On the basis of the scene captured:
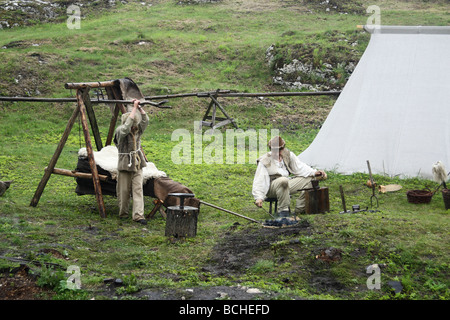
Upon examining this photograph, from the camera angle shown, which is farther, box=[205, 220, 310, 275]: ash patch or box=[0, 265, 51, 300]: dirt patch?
box=[205, 220, 310, 275]: ash patch

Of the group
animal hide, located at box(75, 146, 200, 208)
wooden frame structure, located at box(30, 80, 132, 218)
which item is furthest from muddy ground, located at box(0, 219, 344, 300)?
wooden frame structure, located at box(30, 80, 132, 218)

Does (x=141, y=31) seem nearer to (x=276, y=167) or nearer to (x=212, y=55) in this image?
(x=212, y=55)

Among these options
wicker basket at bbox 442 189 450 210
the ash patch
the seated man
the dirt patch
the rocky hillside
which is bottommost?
the ash patch

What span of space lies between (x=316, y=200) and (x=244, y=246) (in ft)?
5.18

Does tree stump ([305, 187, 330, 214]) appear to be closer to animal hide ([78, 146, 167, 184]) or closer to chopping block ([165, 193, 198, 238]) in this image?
chopping block ([165, 193, 198, 238])

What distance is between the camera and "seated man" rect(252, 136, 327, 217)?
6.52 metres

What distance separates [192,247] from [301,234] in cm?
125

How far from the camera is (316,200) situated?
21.6ft

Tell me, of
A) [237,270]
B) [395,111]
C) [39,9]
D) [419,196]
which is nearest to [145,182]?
[237,270]

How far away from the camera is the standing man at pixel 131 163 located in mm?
6773

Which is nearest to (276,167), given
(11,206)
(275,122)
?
(11,206)

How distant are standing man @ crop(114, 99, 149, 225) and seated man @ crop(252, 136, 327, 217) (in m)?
1.66

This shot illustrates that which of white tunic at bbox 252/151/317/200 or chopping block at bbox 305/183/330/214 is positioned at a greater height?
white tunic at bbox 252/151/317/200

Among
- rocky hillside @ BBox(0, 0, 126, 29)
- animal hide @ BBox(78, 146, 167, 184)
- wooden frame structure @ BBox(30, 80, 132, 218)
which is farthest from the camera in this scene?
rocky hillside @ BBox(0, 0, 126, 29)
